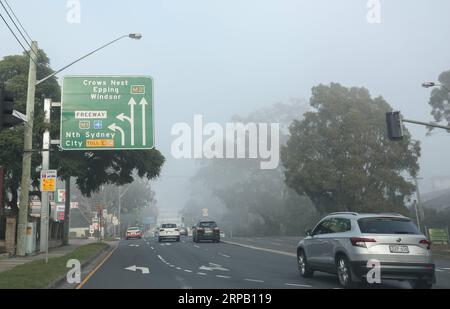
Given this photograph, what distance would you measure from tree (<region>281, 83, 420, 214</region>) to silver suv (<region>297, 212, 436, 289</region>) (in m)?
28.6

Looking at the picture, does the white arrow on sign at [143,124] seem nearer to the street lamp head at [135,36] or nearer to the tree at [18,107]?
the street lamp head at [135,36]

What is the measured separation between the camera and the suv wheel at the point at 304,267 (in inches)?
559

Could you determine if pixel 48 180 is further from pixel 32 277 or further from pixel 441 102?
pixel 441 102

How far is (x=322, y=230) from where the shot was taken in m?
13.8

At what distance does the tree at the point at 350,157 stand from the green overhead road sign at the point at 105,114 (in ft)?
69.0

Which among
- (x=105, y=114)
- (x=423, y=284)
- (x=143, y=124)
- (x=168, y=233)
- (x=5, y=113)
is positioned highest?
(x=105, y=114)

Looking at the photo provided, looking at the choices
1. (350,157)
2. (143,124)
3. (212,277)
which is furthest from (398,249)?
(350,157)

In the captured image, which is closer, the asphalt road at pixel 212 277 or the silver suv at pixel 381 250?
the silver suv at pixel 381 250

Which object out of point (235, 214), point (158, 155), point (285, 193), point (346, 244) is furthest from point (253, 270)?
point (235, 214)

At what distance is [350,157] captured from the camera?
4109 centimetres

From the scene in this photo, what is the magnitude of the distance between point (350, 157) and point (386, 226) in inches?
1184

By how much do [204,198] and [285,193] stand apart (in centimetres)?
6207

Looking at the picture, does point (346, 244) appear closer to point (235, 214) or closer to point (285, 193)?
point (285, 193)

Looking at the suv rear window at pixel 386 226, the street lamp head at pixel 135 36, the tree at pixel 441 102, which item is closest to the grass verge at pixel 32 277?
the suv rear window at pixel 386 226
